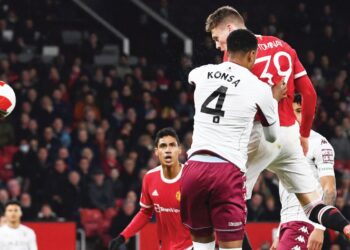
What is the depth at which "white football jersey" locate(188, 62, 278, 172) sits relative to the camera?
788 centimetres

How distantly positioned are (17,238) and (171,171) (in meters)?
4.08

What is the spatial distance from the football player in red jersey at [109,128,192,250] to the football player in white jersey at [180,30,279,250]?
2529mm

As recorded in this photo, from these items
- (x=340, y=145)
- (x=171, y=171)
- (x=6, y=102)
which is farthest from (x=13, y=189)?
(x=6, y=102)

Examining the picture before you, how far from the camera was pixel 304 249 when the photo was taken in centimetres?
992

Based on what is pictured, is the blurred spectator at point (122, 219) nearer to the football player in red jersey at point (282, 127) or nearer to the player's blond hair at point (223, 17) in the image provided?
the football player in red jersey at point (282, 127)

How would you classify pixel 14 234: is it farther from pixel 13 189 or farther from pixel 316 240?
pixel 316 240

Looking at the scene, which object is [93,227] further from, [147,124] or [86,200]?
[147,124]

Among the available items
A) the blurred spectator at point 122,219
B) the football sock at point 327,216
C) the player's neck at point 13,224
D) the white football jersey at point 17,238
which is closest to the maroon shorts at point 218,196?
the football sock at point 327,216

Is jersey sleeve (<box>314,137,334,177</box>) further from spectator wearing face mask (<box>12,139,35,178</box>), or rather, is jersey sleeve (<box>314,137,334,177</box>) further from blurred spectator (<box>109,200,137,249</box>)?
spectator wearing face mask (<box>12,139,35,178</box>)

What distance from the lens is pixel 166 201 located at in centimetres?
1071

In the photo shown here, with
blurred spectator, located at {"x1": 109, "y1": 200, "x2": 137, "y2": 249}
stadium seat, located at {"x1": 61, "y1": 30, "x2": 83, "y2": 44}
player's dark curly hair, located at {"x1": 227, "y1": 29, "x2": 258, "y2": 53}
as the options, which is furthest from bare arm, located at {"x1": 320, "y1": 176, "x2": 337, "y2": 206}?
stadium seat, located at {"x1": 61, "y1": 30, "x2": 83, "y2": 44}

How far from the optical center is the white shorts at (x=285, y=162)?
8.63 m

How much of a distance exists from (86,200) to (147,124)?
2.93 meters

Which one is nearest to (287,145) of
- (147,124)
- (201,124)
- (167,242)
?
(201,124)
